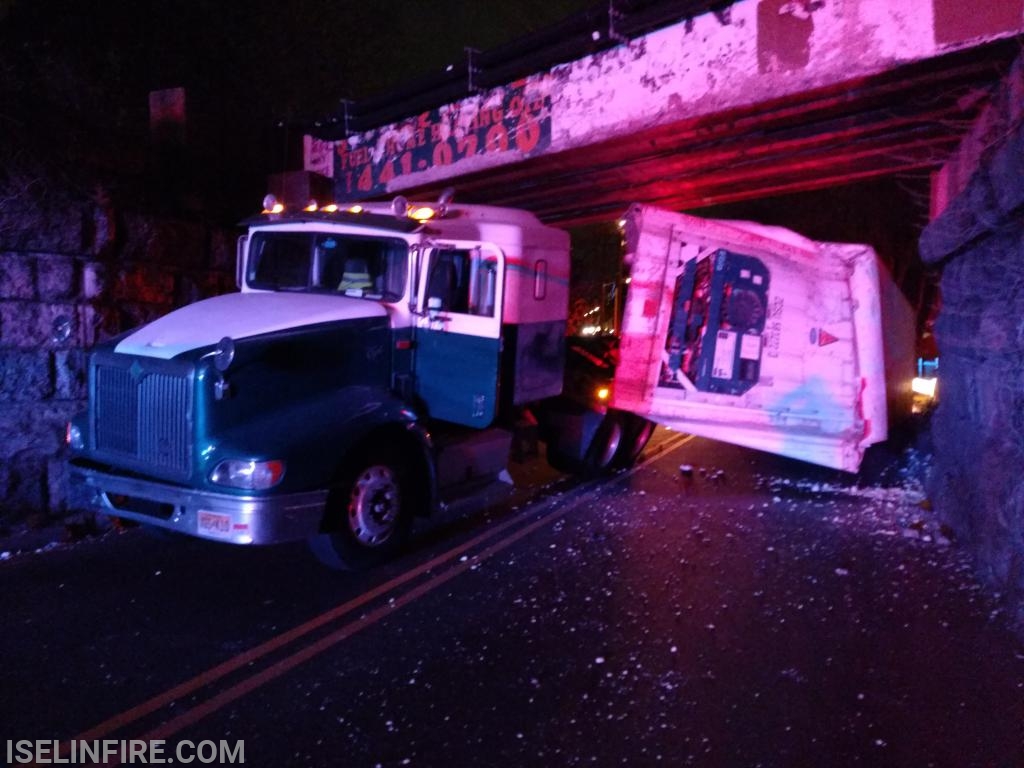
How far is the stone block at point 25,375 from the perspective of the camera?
787 cm

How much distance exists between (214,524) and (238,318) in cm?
162

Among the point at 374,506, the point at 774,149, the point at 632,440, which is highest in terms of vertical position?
the point at 774,149

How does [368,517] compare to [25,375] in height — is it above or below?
below

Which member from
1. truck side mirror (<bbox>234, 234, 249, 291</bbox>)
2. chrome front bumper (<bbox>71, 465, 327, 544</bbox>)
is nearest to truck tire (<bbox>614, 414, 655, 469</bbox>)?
truck side mirror (<bbox>234, 234, 249, 291</bbox>)

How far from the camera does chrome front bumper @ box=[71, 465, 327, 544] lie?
5.39m

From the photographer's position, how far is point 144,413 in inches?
231

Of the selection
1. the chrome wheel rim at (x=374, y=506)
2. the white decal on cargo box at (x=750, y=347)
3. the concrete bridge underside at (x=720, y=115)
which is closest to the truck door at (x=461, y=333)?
the chrome wheel rim at (x=374, y=506)

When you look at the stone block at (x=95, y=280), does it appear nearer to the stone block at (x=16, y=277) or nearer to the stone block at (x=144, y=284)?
the stone block at (x=144, y=284)

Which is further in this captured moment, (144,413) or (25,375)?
(25,375)

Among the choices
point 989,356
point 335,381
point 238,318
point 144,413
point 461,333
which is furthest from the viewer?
point 461,333

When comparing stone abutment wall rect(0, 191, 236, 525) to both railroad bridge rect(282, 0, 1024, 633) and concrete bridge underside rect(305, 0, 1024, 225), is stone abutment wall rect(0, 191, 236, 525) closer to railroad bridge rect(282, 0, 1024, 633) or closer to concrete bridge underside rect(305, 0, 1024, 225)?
railroad bridge rect(282, 0, 1024, 633)

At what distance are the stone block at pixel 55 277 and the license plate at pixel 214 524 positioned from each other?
13.3 ft

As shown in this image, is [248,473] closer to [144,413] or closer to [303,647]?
[144,413]

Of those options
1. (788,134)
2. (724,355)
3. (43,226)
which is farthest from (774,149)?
(43,226)
